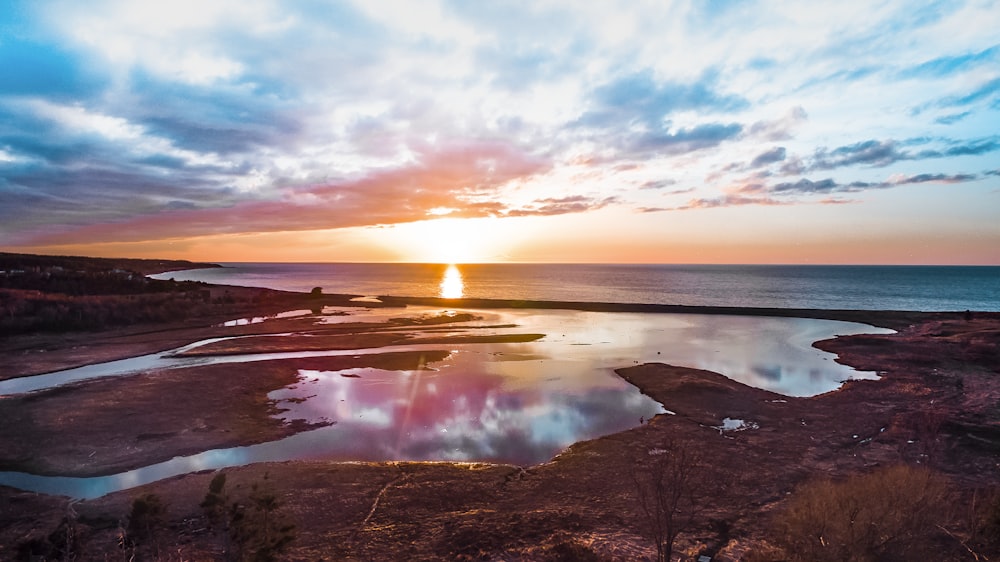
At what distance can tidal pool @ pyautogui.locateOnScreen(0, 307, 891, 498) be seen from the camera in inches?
698

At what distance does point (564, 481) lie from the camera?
49.6 feet

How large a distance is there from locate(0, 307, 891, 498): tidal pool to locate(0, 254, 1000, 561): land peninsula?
1076 millimetres

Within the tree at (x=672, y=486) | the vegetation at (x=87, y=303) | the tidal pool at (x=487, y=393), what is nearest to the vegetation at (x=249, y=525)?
the tidal pool at (x=487, y=393)

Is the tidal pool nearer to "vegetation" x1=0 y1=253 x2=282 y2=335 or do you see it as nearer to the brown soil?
the brown soil

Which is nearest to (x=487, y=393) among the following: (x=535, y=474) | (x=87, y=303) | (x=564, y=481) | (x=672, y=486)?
(x=535, y=474)

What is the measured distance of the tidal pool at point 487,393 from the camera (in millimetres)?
17734

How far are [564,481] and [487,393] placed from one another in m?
11.4

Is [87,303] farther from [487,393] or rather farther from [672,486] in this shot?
[672,486]

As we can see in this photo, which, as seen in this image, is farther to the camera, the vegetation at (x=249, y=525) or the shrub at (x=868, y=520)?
the shrub at (x=868, y=520)

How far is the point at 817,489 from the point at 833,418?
10.0 m

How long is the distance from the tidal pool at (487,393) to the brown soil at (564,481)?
51.0 inches

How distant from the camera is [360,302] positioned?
262 feet

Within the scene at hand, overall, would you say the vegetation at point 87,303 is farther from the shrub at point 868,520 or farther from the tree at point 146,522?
the shrub at point 868,520

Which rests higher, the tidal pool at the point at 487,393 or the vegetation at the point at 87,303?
the vegetation at the point at 87,303
